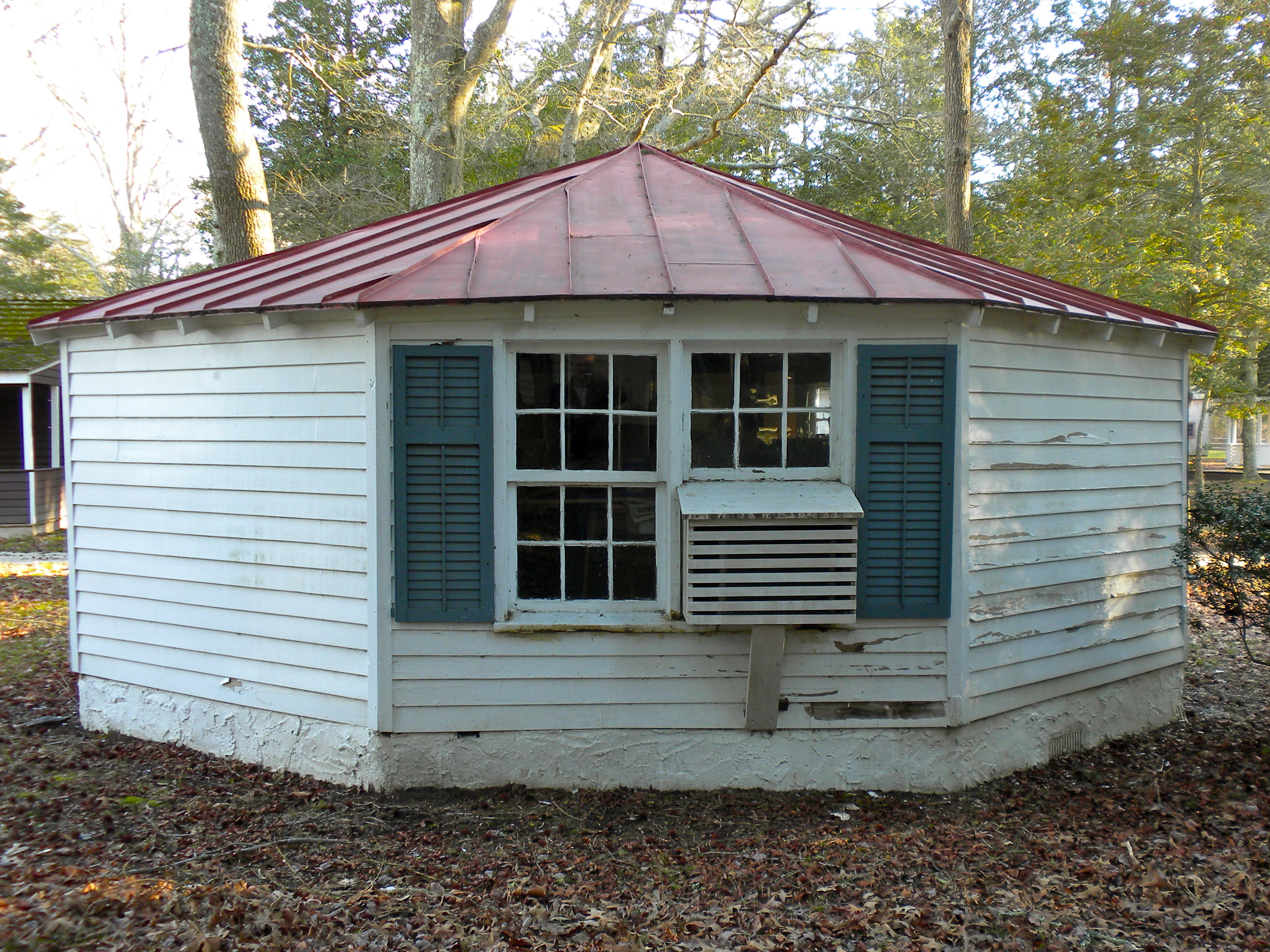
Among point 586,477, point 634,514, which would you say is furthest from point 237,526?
point 634,514

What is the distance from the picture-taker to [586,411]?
4574mm

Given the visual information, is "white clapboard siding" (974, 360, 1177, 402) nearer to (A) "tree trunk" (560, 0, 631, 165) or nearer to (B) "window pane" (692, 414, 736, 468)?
(B) "window pane" (692, 414, 736, 468)

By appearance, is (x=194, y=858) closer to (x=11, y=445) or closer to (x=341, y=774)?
(x=341, y=774)

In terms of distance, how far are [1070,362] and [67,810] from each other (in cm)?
640

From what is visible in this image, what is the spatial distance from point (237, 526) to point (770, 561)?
3.25 metres

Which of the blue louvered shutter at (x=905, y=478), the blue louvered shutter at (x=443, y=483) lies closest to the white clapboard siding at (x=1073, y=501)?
the blue louvered shutter at (x=905, y=478)

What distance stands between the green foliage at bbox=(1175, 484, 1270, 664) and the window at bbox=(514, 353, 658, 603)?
3.71 meters

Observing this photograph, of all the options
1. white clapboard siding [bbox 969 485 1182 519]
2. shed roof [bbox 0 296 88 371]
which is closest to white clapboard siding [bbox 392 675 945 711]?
white clapboard siding [bbox 969 485 1182 519]

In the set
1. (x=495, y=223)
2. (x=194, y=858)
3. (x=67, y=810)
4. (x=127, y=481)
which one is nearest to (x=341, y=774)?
(x=194, y=858)

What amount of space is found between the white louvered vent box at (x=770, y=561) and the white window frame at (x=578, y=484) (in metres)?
0.29

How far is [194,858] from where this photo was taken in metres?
3.95

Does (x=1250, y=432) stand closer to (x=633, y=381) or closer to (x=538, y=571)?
(x=633, y=381)

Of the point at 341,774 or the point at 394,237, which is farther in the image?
the point at 394,237

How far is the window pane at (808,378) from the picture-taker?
4613mm
